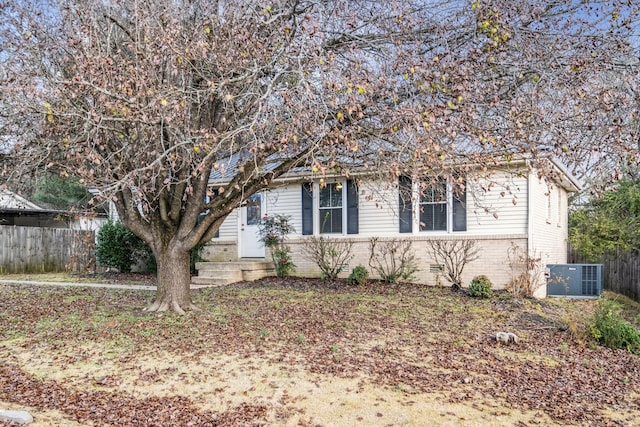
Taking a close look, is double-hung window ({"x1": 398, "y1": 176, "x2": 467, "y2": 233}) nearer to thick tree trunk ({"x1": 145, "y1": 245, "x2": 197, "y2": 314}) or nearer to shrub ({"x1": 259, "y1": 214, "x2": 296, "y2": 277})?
shrub ({"x1": 259, "y1": 214, "x2": 296, "y2": 277})

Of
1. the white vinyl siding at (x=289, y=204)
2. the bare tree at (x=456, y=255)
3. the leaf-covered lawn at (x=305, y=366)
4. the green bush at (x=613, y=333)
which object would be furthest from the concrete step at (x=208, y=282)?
the green bush at (x=613, y=333)

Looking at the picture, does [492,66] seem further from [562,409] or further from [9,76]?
[9,76]

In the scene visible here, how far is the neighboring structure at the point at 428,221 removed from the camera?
35.1 ft

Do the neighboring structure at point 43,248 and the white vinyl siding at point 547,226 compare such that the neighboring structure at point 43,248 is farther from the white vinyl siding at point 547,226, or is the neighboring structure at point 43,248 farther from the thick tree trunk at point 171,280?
the white vinyl siding at point 547,226

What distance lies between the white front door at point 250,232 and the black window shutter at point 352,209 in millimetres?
2807

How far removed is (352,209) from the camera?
12539 mm

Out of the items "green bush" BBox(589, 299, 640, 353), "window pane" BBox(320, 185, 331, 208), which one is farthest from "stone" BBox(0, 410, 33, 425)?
"window pane" BBox(320, 185, 331, 208)

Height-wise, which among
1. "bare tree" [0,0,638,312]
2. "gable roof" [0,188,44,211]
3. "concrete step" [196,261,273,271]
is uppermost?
"bare tree" [0,0,638,312]

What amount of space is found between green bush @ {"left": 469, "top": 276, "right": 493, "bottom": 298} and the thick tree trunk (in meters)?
5.80

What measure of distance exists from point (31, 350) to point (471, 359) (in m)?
5.28

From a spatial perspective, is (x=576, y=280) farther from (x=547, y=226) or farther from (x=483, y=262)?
(x=483, y=262)

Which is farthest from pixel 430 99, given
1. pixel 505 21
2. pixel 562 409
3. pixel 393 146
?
pixel 562 409

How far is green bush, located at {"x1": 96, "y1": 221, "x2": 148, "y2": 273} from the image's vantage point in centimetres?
1427

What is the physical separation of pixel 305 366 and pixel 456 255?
264 inches
